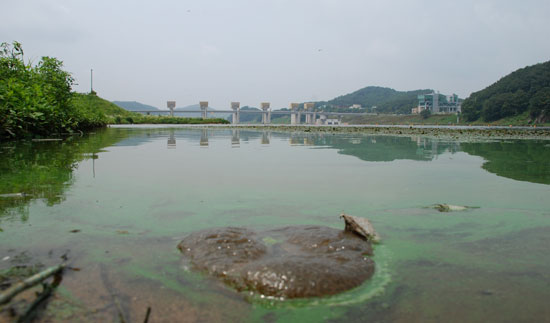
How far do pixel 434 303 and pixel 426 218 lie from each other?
1.81m

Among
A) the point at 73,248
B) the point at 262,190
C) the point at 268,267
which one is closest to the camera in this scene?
the point at 268,267

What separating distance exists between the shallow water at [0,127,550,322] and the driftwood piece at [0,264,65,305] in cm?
9

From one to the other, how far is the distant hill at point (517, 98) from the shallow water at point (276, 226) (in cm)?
7320

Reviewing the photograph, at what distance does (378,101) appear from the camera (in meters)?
176

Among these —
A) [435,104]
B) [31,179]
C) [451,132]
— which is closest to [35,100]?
[31,179]

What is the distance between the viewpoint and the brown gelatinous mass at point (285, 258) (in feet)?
7.36

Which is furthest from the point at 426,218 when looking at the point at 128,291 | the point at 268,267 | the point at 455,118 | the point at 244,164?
the point at 455,118

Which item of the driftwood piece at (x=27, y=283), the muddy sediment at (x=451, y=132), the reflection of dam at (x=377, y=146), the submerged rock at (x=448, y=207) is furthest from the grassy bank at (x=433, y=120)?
the driftwood piece at (x=27, y=283)

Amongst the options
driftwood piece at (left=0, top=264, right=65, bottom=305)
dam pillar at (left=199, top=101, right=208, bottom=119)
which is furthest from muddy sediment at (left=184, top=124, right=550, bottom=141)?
dam pillar at (left=199, top=101, right=208, bottom=119)

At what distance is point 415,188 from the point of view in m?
5.23

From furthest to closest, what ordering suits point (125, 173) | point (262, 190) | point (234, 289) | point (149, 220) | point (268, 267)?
point (125, 173) < point (262, 190) < point (149, 220) < point (268, 267) < point (234, 289)

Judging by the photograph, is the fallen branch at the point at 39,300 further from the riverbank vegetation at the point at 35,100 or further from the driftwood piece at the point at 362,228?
the riverbank vegetation at the point at 35,100

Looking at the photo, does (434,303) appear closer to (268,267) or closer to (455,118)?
(268,267)

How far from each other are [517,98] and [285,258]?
85.6m
